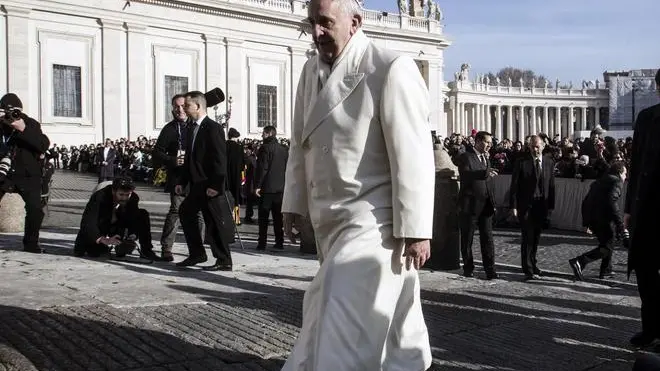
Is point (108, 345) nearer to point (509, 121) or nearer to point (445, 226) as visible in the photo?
point (445, 226)

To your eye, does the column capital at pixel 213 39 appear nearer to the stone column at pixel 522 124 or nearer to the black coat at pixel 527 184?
the black coat at pixel 527 184

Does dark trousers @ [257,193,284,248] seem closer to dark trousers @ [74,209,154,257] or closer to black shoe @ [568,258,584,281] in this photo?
dark trousers @ [74,209,154,257]

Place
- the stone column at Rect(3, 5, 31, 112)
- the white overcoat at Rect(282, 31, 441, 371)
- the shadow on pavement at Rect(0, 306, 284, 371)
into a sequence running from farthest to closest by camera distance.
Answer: the stone column at Rect(3, 5, 31, 112)
the shadow on pavement at Rect(0, 306, 284, 371)
the white overcoat at Rect(282, 31, 441, 371)

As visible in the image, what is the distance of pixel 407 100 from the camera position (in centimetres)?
344

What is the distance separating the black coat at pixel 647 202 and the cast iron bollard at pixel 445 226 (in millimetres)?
4055

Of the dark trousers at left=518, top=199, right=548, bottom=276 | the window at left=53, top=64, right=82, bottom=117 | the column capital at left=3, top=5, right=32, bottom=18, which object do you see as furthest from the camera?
the window at left=53, top=64, right=82, bottom=117

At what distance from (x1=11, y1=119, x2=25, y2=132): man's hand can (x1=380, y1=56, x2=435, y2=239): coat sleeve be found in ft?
23.6

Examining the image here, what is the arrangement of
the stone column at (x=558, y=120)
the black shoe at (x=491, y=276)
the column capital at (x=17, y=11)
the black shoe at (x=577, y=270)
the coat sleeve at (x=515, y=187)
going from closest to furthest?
the black shoe at (x=491, y=276) → the black shoe at (x=577, y=270) → the coat sleeve at (x=515, y=187) → the column capital at (x=17, y=11) → the stone column at (x=558, y=120)

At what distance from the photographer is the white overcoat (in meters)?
3.26

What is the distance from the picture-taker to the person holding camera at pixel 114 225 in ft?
30.8

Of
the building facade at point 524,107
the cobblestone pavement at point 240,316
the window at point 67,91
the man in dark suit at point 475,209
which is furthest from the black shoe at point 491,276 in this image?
the building facade at point 524,107

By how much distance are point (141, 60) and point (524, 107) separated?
211 feet

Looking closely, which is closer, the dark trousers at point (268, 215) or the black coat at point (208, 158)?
the black coat at point (208, 158)

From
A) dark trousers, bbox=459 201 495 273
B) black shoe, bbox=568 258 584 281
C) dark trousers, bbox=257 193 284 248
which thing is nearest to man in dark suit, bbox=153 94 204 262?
dark trousers, bbox=257 193 284 248
